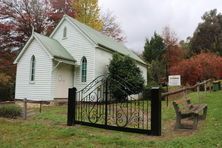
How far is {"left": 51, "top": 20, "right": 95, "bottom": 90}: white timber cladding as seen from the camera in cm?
1998

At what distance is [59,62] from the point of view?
61.6ft

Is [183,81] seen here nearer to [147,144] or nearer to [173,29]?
[173,29]

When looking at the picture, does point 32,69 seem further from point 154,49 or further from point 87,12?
point 154,49

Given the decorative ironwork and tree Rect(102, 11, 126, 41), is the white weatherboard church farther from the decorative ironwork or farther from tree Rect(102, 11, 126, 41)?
tree Rect(102, 11, 126, 41)

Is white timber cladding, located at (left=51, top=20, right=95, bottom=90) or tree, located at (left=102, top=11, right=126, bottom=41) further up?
tree, located at (left=102, top=11, right=126, bottom=41)

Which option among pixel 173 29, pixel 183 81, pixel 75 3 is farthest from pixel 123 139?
pixel 173 29

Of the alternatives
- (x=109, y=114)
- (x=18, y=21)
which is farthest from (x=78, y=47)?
(x=18, y=21)

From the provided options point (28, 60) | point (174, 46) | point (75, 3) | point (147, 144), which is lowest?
point (147, 144)

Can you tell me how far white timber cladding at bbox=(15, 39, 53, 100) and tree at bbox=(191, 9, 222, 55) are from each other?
32.6 m

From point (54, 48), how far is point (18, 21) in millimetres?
14644

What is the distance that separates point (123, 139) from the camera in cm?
740

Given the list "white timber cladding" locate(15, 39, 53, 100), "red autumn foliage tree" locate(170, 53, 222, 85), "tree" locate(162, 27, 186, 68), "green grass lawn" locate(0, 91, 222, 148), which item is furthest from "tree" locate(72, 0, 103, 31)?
"green grass lawn" locate(0, 91, 222, 148)

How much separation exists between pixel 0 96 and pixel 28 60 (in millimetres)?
8343

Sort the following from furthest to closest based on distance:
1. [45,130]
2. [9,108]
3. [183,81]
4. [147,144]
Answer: [183,81]
[9,108]
[45,130]
[147,144]
